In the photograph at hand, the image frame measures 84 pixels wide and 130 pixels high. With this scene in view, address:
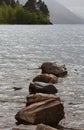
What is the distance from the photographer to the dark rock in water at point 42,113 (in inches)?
981

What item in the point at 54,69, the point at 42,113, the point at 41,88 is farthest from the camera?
the point at 54,69

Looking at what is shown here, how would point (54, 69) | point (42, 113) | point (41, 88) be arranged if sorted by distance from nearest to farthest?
point (42, 113), point (41, 88), point (54, 69)

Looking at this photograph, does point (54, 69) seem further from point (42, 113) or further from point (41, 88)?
point (42, 113)

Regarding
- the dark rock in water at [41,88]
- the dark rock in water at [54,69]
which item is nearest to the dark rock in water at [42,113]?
the dark rock in water at [41,88]

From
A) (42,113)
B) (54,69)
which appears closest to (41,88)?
(42,113)

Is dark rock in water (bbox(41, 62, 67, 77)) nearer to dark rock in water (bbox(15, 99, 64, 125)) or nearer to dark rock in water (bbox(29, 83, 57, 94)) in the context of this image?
dark rock in water (bbox(29, 83, 57, 94))

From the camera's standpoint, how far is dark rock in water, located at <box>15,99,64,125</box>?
2492cm

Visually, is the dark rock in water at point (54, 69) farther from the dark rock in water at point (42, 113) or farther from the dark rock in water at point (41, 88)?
the dark rock in water at point (42, 113)

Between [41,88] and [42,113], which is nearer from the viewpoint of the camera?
[42,113]

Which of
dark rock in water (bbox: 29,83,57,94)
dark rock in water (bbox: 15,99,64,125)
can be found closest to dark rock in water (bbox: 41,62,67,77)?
dark rock in water (bbox: 29,83,57,94)

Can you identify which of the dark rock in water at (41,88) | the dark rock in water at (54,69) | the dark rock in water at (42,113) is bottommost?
the dark rock in water at (54,69)

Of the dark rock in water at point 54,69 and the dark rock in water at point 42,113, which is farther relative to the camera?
the dark rock in water at point 54,69

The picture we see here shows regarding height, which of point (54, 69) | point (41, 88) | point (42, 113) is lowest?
point (54, 69)

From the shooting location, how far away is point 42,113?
25.0 metres
